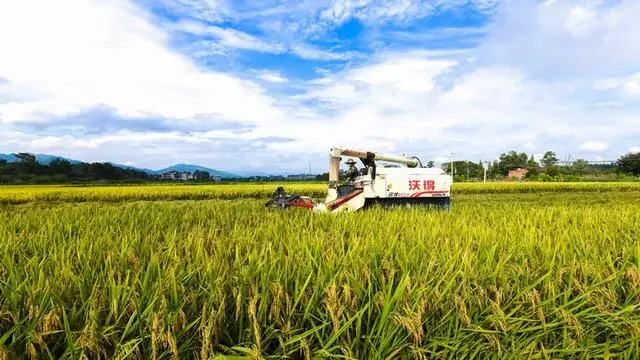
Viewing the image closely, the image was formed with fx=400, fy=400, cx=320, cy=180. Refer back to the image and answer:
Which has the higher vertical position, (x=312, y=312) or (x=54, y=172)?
(x=54, y=172)

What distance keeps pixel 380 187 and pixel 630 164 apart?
8031 centimetres

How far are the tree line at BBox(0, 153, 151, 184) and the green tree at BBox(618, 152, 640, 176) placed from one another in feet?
251

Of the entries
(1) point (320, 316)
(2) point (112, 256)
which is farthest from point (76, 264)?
(1) point (320, 316)

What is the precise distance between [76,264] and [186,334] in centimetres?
126

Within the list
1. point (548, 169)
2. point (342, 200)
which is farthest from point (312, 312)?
point (548, 169)

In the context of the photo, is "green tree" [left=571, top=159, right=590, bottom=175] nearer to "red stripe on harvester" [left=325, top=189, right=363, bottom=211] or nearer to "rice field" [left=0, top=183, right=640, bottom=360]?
"red stripe on harvester" [left=325, top=189, right=363, bottom=211]

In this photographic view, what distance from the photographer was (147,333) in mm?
1686

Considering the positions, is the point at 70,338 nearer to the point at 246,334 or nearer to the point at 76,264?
the point at 246,334

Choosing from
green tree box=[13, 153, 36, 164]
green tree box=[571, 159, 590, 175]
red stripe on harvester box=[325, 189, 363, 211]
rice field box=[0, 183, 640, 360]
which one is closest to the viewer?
rice field box=[0, 183, 640, 360]

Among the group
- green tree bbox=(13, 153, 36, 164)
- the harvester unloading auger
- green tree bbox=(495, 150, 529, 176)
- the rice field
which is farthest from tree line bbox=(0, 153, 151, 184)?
green tree bbox=(495, 150, 529, 176)

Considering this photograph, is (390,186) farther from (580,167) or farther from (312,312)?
(580,167)

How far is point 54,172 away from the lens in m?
41.0

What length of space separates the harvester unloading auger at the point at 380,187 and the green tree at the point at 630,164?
75.9 metres

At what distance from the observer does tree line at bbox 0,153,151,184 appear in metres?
35.4
